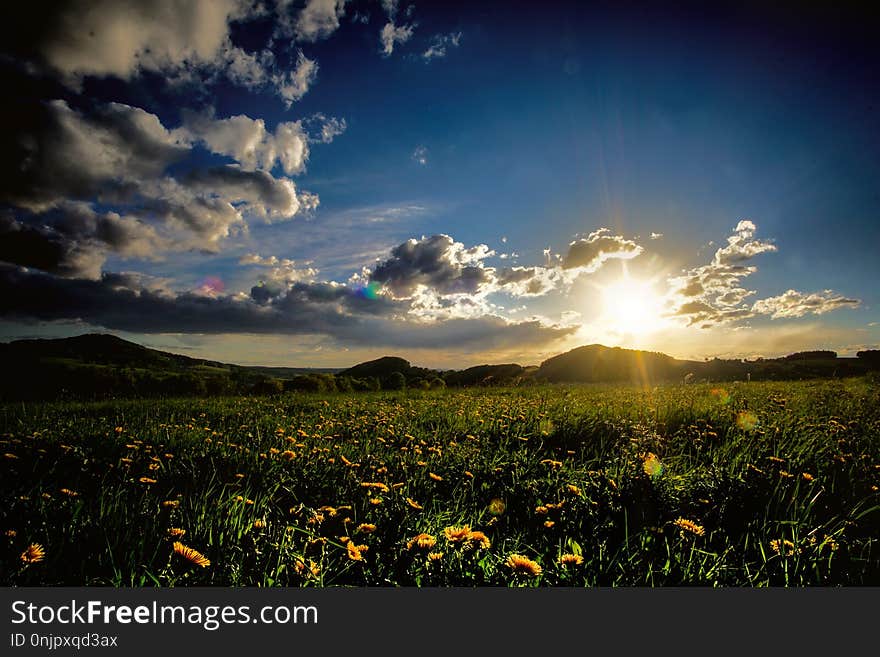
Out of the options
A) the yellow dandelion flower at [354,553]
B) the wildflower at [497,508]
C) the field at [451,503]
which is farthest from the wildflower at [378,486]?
the yellow dandelion flower at [354,553]

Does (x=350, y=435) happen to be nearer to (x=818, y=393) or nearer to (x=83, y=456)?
(x=83, y=456)

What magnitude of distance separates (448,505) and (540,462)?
1.45 meters

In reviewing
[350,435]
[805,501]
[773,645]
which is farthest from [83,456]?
[805,501]

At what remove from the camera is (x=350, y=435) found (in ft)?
18.2

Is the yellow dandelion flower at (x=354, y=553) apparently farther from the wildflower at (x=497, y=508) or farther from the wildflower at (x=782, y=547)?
the wildflower at (x=782, y=547)

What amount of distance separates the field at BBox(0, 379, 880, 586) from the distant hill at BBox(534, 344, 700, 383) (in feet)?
50.6

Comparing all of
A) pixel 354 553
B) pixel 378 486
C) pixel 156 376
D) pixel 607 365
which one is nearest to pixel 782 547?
pixel 354 553

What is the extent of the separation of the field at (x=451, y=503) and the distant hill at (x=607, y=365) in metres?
15.4

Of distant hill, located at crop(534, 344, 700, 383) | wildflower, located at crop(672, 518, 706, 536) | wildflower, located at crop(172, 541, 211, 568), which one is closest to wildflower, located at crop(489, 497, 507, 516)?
wildflower, located at crop(672, 518, 706, 536)

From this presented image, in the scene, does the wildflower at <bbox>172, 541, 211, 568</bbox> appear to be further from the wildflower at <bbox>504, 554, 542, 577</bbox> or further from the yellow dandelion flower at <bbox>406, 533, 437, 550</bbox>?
the wildflower at <bbox>504, 554, 542, 577</bbox>

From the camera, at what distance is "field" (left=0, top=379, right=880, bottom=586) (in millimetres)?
1930

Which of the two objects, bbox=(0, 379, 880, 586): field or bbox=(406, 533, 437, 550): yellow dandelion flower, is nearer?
bbox=(406, 533, 437, 550): yellow dandelion flower

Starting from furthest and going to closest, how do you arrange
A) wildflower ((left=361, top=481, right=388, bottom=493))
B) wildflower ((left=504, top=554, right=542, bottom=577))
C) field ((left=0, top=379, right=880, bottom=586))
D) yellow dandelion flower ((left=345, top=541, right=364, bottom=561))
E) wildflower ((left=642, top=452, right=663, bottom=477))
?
1. wildflower ((left=642, top=452, right=663, bottom=477))
2. wildflower ((left=361, top=481, right=388, bottom=493))
3. field ((left=0, top=379, right=880, bottom=586))
4. yellow dandelion flower ((left=345, top=541, right=364, bottom=561))
5. wildflower ((left=504, top=554, right=542, bottom=577))

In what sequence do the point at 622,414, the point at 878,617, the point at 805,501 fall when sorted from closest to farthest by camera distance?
the point at 878,617 < the point at 805,501 < the point at 622,414
